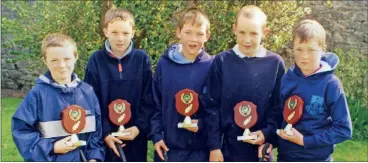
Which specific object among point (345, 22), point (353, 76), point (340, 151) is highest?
point (345, 22)

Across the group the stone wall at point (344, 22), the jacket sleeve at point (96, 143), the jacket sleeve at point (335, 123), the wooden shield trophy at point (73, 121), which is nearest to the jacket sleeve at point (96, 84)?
the jacket sleeve at point (96, 143)

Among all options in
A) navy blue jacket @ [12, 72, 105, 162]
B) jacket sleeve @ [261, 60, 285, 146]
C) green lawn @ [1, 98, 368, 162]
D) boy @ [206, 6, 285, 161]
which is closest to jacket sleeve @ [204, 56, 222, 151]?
boy @ [206, 6, 285, 161]

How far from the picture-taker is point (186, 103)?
3.97 meters

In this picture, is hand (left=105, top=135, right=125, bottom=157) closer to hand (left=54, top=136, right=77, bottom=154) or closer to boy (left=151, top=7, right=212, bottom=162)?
boy (left=151, top=7, right=212, bottom=162)

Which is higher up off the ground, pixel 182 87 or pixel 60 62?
pixel 60 62

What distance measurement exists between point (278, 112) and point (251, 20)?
66 cm

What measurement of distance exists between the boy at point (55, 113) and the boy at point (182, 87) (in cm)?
49

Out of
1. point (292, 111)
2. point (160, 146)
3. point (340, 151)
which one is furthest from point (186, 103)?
point (340, 151)

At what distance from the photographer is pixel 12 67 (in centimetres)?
1227

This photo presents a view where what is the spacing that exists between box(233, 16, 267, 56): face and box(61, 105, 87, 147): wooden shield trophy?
1196 mm

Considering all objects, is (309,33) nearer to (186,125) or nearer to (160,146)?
A: (186,125)

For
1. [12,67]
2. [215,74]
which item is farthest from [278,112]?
[12,67]

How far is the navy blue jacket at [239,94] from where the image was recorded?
3.90m

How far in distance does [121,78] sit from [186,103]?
54 cm
